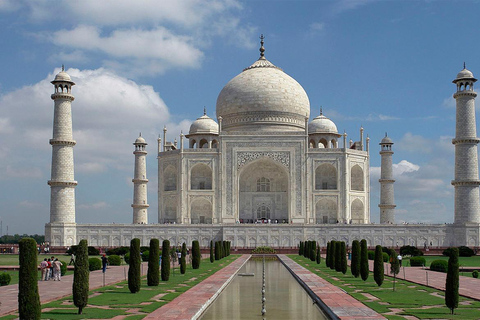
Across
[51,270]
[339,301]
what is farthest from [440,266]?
[51,270]

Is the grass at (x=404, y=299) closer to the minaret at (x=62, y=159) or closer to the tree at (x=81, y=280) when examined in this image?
the tree at (x=81, y=280)

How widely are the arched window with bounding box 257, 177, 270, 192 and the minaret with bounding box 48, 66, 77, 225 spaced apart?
10.4m

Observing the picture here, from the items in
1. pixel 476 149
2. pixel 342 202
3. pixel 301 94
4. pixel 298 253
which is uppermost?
pixel 301 94

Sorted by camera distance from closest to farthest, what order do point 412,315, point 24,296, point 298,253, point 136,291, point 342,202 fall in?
point 24,296 < point 412,315 < point 136,291 < point 298,253 < point 342,202

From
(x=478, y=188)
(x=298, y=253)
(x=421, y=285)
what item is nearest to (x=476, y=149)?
(x=478, y=188)

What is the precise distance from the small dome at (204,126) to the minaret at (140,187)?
3093 millimetres

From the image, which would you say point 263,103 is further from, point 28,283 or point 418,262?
point 28,283

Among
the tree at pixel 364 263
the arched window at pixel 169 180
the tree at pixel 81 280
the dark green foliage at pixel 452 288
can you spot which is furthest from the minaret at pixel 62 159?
the dark green foliage at pixel 452 288

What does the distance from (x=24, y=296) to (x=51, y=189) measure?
2013cm

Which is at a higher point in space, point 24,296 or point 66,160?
point 66,160

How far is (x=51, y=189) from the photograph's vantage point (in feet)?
88.5

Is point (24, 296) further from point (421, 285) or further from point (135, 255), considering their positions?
point (421, 285)

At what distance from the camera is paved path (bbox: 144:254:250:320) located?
865 cm

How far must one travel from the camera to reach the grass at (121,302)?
8852 mm
